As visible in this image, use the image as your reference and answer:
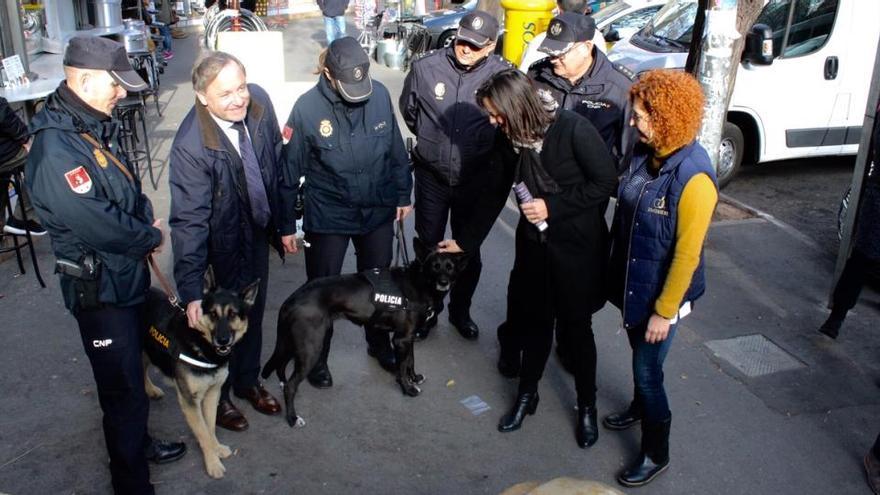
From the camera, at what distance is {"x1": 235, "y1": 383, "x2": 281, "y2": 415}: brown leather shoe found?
4.10 m

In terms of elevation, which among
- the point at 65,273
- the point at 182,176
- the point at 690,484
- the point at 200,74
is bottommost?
the point at 690,484

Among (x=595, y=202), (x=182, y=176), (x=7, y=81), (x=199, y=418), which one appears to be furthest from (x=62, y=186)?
(x=7, y=81)

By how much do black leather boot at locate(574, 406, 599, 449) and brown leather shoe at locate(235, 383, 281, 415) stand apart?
1.63m

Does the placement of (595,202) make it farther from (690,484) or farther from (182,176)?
(182,176)

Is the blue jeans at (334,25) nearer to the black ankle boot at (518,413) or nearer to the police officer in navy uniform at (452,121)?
the police officer in navy uniform at (452,121)

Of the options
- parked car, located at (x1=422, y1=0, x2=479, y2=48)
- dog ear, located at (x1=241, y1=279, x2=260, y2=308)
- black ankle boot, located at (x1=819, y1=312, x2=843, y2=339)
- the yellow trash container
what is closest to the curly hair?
dog ear, located at (x1=241, y1=279, x2=260, y2=308)

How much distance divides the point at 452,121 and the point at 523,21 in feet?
16.4

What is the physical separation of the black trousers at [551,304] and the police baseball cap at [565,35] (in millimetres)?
1271

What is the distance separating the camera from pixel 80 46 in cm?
285

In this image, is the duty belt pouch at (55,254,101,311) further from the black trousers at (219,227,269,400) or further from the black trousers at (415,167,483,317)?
the black trousers at (415,167,483,317)

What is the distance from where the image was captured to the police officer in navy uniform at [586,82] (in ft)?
14.4

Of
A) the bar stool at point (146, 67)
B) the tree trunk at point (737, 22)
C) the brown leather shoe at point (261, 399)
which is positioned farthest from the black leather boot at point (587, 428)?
the bar stool at point (146, 67)

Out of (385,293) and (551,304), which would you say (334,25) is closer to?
(385,293)

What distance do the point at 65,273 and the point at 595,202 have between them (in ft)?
7.51
